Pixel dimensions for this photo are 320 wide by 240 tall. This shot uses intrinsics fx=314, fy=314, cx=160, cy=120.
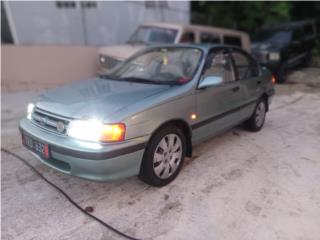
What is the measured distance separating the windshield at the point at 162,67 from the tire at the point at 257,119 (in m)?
1.54

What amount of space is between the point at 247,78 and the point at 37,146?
2.98 metres

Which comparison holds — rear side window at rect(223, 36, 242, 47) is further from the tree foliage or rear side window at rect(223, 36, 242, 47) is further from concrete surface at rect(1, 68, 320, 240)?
the tree foliage

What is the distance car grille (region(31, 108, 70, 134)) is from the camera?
293 centimetres

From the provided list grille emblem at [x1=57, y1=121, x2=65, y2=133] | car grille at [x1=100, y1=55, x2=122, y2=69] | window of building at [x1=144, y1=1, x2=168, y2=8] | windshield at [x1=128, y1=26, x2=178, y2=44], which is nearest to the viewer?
grille emblem at [x1=57, y1=121, x2=65, y2=133]

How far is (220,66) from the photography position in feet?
13.3

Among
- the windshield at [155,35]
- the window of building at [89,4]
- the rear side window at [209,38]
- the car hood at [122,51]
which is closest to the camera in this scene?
the car hood at [122,51]

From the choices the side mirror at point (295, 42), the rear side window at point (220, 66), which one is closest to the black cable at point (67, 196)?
the rear side window at point (220, 66)

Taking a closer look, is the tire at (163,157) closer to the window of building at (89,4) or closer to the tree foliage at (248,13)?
the window of building at (89,4)

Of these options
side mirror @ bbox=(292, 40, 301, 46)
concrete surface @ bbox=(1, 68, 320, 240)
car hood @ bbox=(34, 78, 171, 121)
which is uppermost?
car hood @ bbox=(34, 78, 171, 121)

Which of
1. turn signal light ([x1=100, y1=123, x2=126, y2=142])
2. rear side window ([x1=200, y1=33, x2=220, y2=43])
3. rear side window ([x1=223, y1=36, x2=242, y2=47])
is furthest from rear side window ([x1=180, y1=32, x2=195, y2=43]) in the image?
turn signal light ([x1=100, y1=123, x2=126, y2=142])

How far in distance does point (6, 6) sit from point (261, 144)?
8.13m

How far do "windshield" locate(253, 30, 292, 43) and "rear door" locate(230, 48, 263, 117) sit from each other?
17.6 feet

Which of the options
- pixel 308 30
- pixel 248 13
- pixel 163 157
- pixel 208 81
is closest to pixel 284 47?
pixel 308 30

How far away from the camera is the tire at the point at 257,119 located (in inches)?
191
